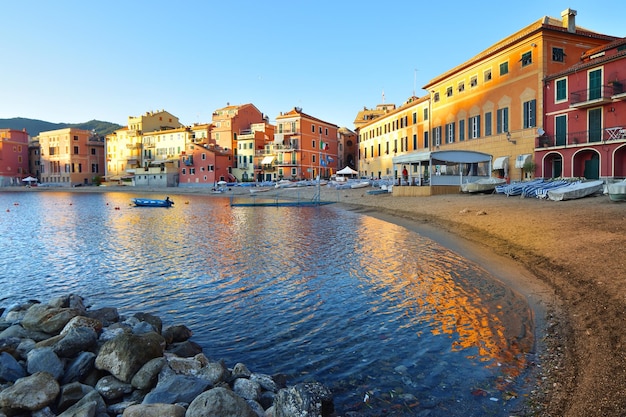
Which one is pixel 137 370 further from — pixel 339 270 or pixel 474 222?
pixel 474 222

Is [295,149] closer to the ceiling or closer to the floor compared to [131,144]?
closer to the floor

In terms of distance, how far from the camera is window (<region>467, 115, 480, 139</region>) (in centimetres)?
4055

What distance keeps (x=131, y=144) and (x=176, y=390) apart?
98950 millimetres

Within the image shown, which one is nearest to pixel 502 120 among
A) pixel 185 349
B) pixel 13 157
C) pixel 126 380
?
pixel 185 349

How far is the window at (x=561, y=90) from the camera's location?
1224 inches

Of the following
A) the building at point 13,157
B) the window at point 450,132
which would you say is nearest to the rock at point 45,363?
the window at point 450,132

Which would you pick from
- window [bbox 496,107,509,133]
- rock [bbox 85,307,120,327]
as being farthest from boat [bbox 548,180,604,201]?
rock [bbox 85,307,120,327]

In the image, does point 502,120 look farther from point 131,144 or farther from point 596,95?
point 131,144

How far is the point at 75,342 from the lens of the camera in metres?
6.20

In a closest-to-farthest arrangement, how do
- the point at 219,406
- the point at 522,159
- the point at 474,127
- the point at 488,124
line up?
the point at 219,406 < the point at 522,159 < the point at 488,124 < the point at 474,127

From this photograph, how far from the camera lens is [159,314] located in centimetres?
896

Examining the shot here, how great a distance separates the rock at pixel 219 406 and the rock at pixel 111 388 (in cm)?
132

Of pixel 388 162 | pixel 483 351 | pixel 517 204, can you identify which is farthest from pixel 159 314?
pixel 388 162

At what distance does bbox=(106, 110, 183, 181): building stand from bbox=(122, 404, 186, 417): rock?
93.2m
